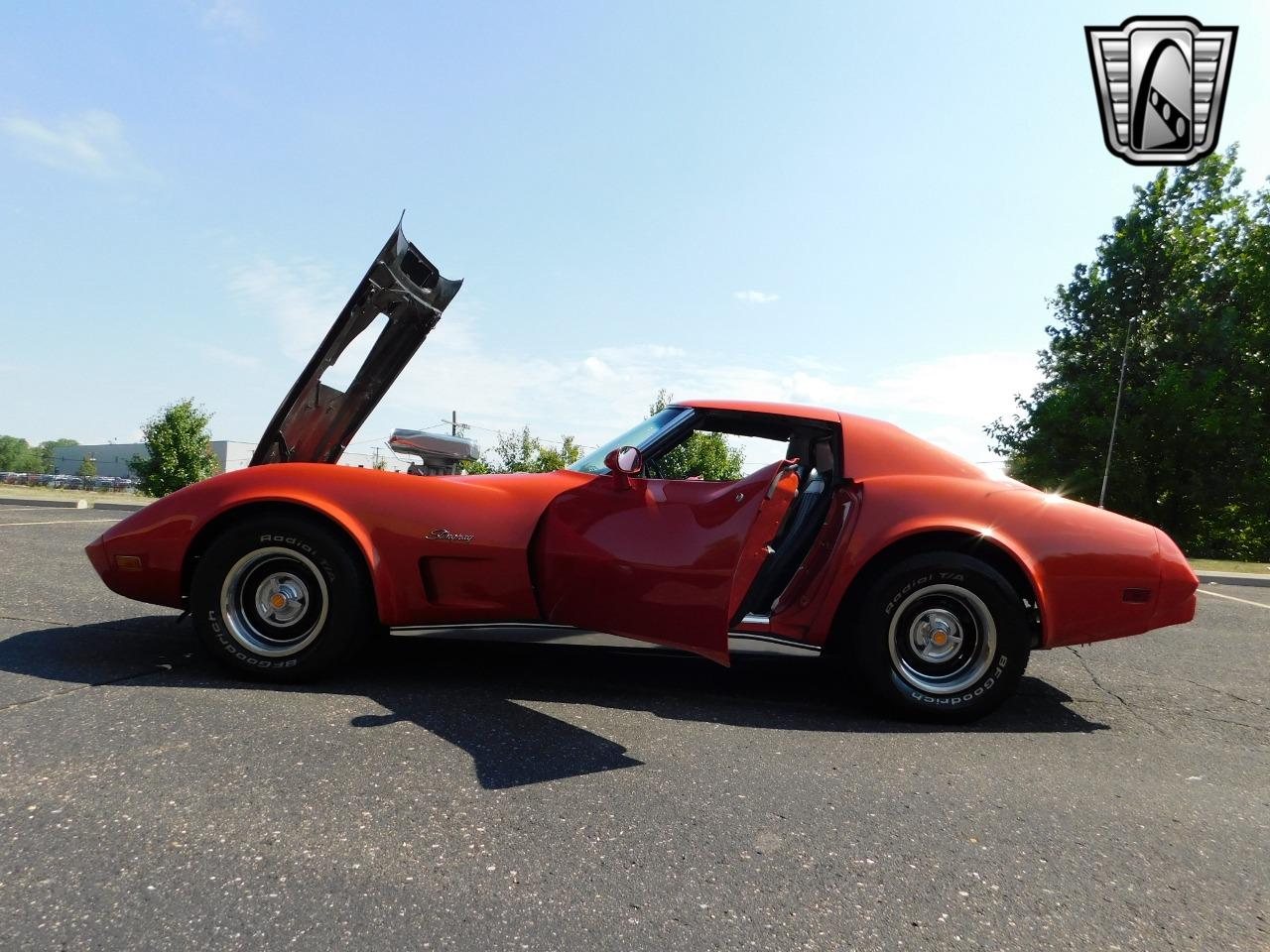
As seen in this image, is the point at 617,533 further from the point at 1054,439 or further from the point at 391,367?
the point at 1054,439

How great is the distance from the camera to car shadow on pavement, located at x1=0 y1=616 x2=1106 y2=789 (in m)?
2.84

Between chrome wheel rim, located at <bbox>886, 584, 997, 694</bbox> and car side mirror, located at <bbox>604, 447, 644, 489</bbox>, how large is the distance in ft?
4.19

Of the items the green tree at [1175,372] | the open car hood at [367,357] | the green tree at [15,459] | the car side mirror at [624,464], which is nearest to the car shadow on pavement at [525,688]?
the car side mirror at [624,464]

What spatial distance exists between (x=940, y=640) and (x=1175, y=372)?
29.6 m

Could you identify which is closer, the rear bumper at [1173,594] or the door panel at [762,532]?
the door panel at [762,532]

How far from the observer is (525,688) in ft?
11.6

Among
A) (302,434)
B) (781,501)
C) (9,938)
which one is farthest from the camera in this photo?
(302,434)

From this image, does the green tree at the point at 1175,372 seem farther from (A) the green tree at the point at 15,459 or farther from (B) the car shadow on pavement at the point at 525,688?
(A) the green tree at the point at 15,459

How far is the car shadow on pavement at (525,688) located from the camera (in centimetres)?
284

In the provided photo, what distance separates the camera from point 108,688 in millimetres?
3225

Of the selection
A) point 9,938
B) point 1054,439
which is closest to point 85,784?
point 9,938

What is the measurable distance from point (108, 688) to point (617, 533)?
221cm

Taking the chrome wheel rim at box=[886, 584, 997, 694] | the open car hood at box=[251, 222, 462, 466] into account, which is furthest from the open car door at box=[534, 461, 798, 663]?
the open car hood at box=[251, 222, 462, 466]

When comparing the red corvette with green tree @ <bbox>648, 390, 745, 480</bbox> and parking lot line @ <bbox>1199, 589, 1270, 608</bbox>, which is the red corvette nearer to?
green tree @ <bbox>648, 390, 745, 480</bbox>
